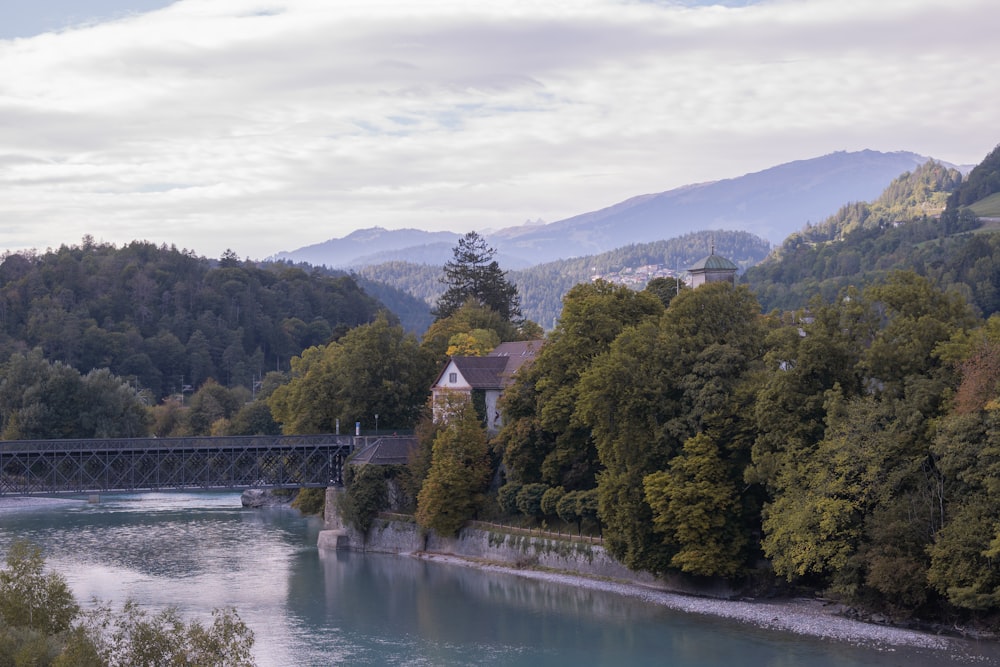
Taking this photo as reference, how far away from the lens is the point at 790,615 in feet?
170

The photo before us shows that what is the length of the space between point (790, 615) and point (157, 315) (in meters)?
136

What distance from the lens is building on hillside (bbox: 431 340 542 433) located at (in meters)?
76.6

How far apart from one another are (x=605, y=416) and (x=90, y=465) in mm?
49090

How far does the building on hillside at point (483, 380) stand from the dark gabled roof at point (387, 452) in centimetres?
253

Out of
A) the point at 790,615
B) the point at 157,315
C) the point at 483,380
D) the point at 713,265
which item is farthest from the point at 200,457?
the point at 157,315

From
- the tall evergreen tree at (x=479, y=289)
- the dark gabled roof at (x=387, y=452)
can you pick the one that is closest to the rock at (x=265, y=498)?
the dark gabled roof at (x=387, y=452)

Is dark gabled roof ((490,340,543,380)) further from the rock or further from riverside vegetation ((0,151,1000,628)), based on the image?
A: the rock

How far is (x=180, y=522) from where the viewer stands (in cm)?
8638

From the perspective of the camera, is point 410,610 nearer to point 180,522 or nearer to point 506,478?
point 506,478

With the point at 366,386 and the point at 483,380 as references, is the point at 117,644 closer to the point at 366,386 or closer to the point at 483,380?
the point at 483,380

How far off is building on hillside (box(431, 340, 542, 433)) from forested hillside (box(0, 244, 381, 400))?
78.1 metres

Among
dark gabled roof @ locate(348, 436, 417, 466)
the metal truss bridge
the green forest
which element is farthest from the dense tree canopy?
the green forest

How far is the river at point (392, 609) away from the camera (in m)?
46.9

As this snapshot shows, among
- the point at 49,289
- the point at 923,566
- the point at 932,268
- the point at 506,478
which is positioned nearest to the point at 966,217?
the point at 932,268
